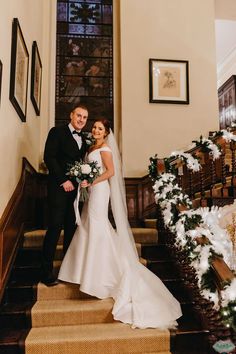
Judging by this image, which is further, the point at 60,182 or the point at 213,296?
the point at 60,182

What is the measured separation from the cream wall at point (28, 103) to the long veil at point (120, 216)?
94 centimetres

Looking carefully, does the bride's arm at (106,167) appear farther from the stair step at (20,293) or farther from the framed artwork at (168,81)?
the framed artwork at (168,81)

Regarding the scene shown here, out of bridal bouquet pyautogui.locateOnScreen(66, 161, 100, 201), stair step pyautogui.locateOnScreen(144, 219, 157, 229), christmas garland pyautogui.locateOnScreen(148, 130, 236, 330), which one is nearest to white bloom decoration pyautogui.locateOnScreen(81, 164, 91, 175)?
bridal bouquet pyautogui.locateOnScreen(66, 161, 100, 201)

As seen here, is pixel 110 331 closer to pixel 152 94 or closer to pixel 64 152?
pixel 64 152

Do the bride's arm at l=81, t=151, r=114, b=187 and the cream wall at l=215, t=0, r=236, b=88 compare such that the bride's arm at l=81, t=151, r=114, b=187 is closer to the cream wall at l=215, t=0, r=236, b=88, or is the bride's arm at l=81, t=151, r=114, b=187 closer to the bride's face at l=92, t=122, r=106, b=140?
the bride's face at l=92, t=122, r=106, b=140

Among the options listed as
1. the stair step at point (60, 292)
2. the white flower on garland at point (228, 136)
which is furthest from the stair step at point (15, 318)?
the white flower on garland at point (228, 136)

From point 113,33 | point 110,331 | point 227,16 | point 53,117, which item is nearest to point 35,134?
point 53,117

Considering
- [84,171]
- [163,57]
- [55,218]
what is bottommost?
[55,218]

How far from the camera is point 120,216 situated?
3482mm

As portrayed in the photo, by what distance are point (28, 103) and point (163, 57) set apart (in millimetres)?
2555

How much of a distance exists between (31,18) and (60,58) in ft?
4.37

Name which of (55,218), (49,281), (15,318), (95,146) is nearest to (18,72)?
(95,146)

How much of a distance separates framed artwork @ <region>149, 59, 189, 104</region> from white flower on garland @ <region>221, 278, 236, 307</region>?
13.2 feet

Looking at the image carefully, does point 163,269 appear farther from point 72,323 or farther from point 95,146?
point 95,146
